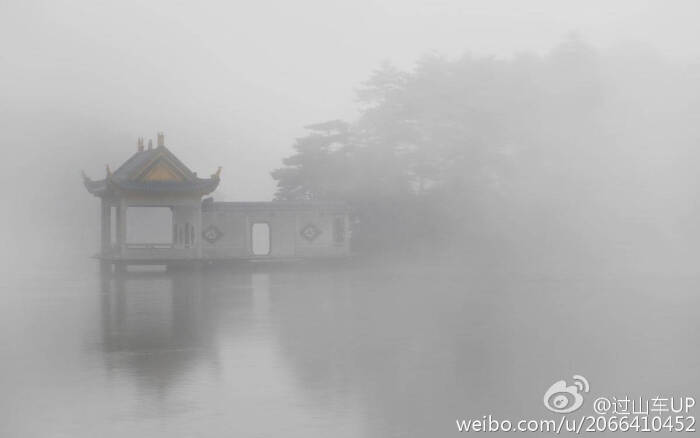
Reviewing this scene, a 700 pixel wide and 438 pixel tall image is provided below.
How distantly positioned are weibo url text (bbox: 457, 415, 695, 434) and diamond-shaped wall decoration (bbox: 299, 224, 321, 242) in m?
36.2

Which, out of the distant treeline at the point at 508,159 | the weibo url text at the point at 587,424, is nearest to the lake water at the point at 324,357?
the weibo url text at the point at 587,424

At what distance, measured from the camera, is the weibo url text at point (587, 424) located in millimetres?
9117

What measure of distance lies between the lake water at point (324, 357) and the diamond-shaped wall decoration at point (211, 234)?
16.0 metres

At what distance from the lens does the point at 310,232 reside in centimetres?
4572

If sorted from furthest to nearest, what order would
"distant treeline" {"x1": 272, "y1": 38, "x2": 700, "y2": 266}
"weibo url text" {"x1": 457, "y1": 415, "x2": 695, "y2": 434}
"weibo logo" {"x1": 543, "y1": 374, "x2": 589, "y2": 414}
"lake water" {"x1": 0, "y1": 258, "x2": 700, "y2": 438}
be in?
"distant treeline" {"x1": 272, "y1": 38, "x2": 700, "y2": 266}, "weibo logo" {"x1": 543, "y1": 374, "x2": 589, "y2": 414}, "lake water" {"x1": 0, "y1": 258, "x2": 700, "y2": 438}, "weibo url text" {"x1": 457, "y1": 415, "x2": 695, "y2": 434}

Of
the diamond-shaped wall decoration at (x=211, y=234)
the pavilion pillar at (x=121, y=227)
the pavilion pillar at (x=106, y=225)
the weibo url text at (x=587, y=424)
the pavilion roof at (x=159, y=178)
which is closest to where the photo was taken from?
A: the weibo url text at (x=587, y=424)

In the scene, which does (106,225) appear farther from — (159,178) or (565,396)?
(565,396)

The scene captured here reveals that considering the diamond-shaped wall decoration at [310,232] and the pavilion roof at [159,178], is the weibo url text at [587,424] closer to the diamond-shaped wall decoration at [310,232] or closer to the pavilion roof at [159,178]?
the pavilion roof at [159,178]

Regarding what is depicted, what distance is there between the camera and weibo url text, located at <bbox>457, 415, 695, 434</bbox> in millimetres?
9117

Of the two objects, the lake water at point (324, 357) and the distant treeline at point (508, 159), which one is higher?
the distant treeline at point (508, 159)

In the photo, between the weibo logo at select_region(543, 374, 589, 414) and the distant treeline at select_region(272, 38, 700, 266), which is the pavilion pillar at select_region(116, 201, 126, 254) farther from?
the weibo logo at select_region(543, 374, 589, 414)

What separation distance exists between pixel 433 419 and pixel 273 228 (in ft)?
118

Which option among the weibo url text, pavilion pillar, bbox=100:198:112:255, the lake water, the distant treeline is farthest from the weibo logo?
the distant treeline

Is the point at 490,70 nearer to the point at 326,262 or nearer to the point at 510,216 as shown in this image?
the point at 510,216
